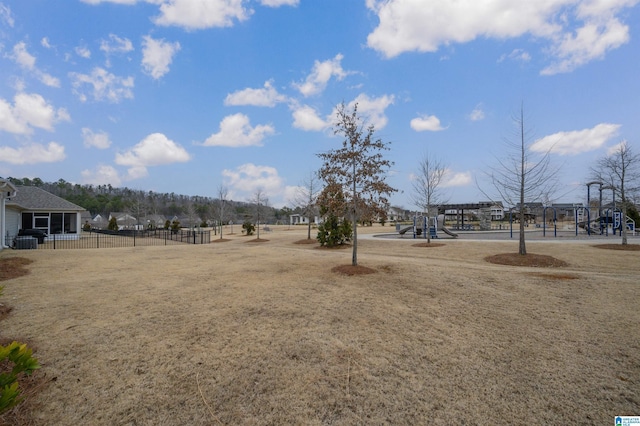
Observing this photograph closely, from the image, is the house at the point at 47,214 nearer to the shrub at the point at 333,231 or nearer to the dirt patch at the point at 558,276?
the shrub at the point at 333,231

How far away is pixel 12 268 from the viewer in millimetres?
10727

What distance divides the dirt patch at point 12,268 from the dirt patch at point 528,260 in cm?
1702

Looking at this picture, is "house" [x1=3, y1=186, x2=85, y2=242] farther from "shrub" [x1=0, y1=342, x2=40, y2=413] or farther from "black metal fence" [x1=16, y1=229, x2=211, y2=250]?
"shrub" [x1=0, y1=342, x2=40, y2=413]

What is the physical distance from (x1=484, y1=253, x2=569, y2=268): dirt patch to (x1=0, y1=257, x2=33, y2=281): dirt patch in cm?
1702

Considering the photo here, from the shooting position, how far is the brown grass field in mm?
3426

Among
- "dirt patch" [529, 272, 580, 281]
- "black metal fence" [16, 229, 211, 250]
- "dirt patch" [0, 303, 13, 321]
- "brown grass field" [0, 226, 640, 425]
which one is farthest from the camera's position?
"black metal fence" [16, 229, 211, 250]

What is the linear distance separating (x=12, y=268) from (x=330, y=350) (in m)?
12.3

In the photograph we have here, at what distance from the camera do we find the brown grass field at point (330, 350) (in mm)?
3426

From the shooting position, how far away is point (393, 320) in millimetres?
5898

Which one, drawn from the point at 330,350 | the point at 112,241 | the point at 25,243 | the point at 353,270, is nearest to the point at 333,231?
the point at 353,270

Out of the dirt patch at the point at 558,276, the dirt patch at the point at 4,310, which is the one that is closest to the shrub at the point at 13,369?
the dirt patch at the point at 4,310

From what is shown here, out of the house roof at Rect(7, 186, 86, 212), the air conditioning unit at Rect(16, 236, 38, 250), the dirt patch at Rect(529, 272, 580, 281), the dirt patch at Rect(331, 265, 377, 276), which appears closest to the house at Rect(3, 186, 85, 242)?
the house roof at Rect(7, 186, 86, 212)

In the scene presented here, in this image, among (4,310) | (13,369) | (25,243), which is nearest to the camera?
(13,369)

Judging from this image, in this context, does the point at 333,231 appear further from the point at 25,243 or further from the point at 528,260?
the point at 25,243
